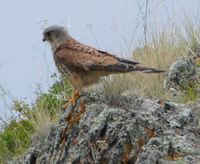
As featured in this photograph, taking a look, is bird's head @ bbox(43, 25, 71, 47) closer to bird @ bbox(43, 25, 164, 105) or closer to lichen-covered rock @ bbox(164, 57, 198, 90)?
bird @ bbox(43, 25, 164, 105)

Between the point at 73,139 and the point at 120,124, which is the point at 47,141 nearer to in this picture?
the point at 73,139

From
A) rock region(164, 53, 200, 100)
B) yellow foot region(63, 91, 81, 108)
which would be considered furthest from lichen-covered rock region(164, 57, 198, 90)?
yellow foot region(63, 91, 81, 108)

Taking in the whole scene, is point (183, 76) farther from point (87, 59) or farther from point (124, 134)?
point (124, 134)

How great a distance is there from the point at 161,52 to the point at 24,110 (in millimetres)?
1934

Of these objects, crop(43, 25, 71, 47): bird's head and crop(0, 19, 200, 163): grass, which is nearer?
crop(43, 25, 71, 47): bird's head

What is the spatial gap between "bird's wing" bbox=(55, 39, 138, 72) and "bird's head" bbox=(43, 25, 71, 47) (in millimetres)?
108

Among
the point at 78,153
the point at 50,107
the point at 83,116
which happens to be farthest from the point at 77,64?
the point at 50,107

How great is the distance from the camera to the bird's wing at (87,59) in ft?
21.9

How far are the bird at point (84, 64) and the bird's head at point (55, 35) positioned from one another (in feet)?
0.04

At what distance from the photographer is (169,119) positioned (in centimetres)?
623

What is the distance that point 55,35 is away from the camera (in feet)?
24.5

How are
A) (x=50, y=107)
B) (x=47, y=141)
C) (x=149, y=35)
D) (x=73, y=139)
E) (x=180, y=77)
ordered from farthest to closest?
(x=149, y=35) < (x=50, y=107) < (x=180, y=77) < (x=47, y=141) < (x=73, y=139)

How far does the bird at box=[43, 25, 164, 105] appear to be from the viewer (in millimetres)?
6656

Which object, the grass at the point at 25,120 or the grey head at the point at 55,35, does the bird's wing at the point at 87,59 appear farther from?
the grass at the point at 25,120
